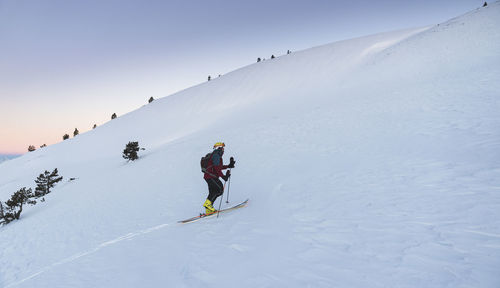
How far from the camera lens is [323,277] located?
308 cm

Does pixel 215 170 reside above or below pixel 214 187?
above

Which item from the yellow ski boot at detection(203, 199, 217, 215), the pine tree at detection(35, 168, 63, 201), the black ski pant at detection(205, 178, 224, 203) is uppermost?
the pine tree at detection(35, 168, 63, 201)

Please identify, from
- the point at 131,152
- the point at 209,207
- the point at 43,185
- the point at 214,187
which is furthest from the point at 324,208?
the point at 43,185

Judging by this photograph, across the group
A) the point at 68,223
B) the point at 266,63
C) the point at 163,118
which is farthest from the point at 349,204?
the point at 266,63

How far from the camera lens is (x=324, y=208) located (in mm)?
5527

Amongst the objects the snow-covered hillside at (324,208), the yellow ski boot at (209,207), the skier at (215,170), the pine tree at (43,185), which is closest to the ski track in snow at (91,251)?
the snow-covered hillside at (324,208)

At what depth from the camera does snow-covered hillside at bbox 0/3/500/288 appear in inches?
131

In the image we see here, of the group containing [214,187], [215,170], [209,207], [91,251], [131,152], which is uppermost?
[131,152]

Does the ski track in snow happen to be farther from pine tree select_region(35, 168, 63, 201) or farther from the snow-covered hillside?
pine tree select_region(35, 168, 63, 201)

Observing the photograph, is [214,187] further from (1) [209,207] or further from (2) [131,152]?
(2) [131,152]

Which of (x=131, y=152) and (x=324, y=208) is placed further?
(x=131, y=152)

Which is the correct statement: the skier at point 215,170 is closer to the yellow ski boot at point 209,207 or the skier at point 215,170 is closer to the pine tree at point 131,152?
the yellow ski boot at point 209,207

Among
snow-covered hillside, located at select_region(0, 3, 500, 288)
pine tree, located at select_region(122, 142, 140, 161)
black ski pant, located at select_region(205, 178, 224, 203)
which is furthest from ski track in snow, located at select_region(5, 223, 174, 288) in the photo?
pine tree, located at select_region(122, 142, 140, 161)

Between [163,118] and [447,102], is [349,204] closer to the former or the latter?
[447,102]
